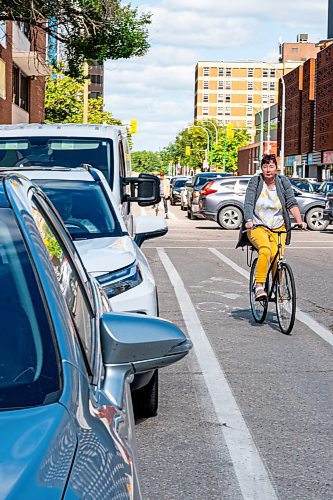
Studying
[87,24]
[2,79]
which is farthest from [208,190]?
[2,79]

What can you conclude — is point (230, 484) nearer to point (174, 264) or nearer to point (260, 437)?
point (260, 437)

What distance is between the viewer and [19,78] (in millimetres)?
49156

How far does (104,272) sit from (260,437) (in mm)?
1418

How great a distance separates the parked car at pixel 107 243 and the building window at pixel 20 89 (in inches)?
1534

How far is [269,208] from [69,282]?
7.13 m

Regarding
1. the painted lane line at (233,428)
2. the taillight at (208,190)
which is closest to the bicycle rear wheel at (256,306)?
the painted lane line at (233,428)

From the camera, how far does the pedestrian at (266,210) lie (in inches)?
414

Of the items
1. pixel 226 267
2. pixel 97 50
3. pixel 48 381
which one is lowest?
pixel 226 267

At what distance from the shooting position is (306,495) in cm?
491

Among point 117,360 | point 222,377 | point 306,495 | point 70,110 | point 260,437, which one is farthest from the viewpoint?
point 70,110

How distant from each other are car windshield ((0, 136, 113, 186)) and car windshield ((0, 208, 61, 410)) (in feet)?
30.2

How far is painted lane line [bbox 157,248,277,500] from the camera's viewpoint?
5.04m

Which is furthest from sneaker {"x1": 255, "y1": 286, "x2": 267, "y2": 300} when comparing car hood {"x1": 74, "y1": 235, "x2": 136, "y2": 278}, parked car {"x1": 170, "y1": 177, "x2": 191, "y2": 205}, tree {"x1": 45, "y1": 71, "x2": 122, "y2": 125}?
tree {"x1": 45, "y1": 71, "x2": 122, "y2": 125}

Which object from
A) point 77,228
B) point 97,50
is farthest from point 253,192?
point 97,50
